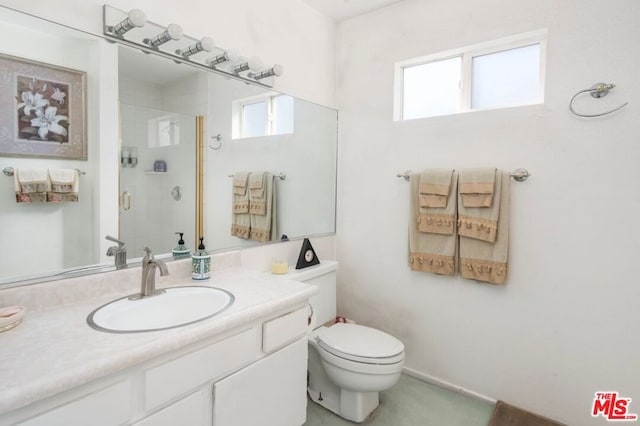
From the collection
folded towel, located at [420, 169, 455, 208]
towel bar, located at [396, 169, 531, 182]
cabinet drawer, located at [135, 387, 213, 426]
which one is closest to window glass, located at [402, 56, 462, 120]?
folded towel, located at [420, 169, 455, 208]

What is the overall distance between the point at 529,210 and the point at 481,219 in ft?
0.80

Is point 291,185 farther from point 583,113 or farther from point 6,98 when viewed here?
point 583,113

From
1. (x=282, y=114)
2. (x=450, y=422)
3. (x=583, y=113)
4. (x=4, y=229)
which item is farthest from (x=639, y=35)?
(x=4, y=229)

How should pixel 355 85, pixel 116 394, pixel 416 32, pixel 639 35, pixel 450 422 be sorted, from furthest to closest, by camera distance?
pixel 355 85, pixel 416 32, pixel 450 422, pixel 639 35, pixel 116 394

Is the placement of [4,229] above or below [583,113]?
below

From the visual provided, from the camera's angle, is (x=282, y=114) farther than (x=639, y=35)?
Yes

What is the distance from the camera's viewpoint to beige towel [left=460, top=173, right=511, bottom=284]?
72.4 inches

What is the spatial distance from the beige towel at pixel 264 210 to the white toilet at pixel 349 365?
1.09 feet

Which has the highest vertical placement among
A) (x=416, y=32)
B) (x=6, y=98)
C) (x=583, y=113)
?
(x=416, y=32)

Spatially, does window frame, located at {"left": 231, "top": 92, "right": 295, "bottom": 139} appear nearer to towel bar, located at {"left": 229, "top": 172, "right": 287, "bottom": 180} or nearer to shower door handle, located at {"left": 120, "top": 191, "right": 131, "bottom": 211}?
towel bar, located at {"left": 229, "top": 172, "right": 287, "bottom": 180}

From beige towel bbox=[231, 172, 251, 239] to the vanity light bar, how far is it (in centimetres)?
58

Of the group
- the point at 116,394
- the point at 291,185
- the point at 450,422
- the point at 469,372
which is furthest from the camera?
the point at 291,185

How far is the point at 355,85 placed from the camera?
247 cm

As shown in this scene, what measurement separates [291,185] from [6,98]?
4.87ft
